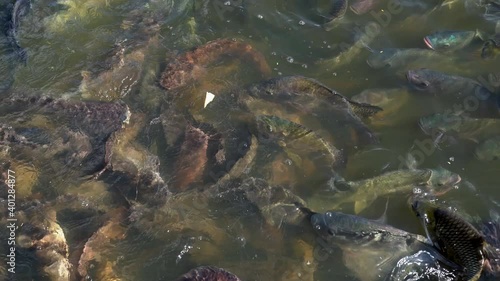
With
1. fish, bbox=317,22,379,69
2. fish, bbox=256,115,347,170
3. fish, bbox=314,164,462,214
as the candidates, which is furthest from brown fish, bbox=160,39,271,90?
fish, bbox=314,164,462,214

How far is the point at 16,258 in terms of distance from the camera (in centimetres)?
445

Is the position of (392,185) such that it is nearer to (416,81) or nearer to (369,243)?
(369,243)

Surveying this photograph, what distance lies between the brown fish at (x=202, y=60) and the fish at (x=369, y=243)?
227 cm

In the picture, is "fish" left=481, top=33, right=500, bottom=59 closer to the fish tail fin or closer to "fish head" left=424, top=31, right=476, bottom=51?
"fish head" left=424, top=31, right=476, bottom=51

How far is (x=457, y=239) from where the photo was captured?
13.3ft

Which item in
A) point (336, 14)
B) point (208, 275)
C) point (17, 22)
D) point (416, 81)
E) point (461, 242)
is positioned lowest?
point (208, 275)

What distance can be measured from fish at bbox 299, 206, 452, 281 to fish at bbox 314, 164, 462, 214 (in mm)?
397

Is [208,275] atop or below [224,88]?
below

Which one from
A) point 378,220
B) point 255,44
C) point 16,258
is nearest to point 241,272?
point 378,220

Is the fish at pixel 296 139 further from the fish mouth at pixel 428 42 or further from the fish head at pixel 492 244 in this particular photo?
the fish mouth at pixel 428 42

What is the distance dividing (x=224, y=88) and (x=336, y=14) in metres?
1.81

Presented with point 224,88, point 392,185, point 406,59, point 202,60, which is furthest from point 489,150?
point 202,60

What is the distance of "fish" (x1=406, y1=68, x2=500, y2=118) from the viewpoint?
5371 millimetres

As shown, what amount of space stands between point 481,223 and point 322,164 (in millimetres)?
1542
